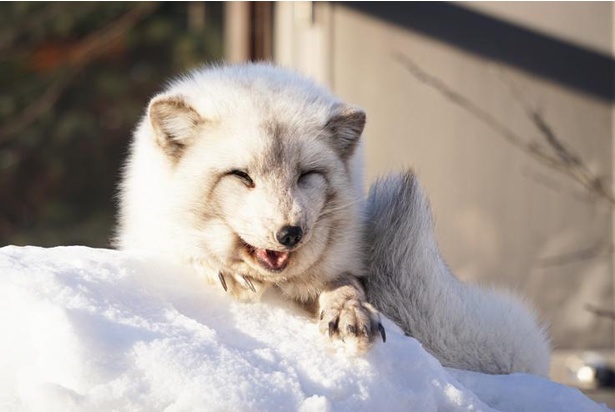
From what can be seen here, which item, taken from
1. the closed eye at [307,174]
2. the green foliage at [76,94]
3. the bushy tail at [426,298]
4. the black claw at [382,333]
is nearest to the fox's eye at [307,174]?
the closed eye at [307,174]

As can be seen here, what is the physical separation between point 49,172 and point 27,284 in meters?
10.2

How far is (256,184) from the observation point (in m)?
2.08

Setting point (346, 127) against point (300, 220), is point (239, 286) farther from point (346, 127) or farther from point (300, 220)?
point (346, 127)

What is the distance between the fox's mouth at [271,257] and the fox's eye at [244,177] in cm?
12

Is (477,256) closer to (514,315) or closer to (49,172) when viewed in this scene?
(514,315)

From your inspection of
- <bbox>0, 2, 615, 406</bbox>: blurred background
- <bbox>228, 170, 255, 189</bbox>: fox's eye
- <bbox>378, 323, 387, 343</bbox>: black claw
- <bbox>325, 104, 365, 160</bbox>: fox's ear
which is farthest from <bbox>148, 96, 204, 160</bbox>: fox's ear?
<bbox>0, 2, 615, 406</bbox>: blurred background

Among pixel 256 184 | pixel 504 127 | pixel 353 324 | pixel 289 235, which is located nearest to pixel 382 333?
pixel 353 324

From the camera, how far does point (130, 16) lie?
10500 mm

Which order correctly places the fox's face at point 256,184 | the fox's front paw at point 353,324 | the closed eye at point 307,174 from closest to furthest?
the fox's front paw at point 353,324 → the fox's face at point 256,184 → the closed eye at point 307,174

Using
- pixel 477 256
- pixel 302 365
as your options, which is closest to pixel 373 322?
pixel 302 365

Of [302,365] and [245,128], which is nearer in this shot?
[302,365]

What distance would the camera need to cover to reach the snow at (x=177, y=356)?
5.35 ft

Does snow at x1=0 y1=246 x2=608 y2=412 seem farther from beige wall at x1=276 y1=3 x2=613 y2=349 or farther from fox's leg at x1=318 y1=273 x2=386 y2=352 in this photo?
beige wall at x1=276 y1=3 x2=613 y2=349

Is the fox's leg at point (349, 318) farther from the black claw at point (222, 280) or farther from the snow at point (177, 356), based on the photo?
the black claw at point (222, 280)
